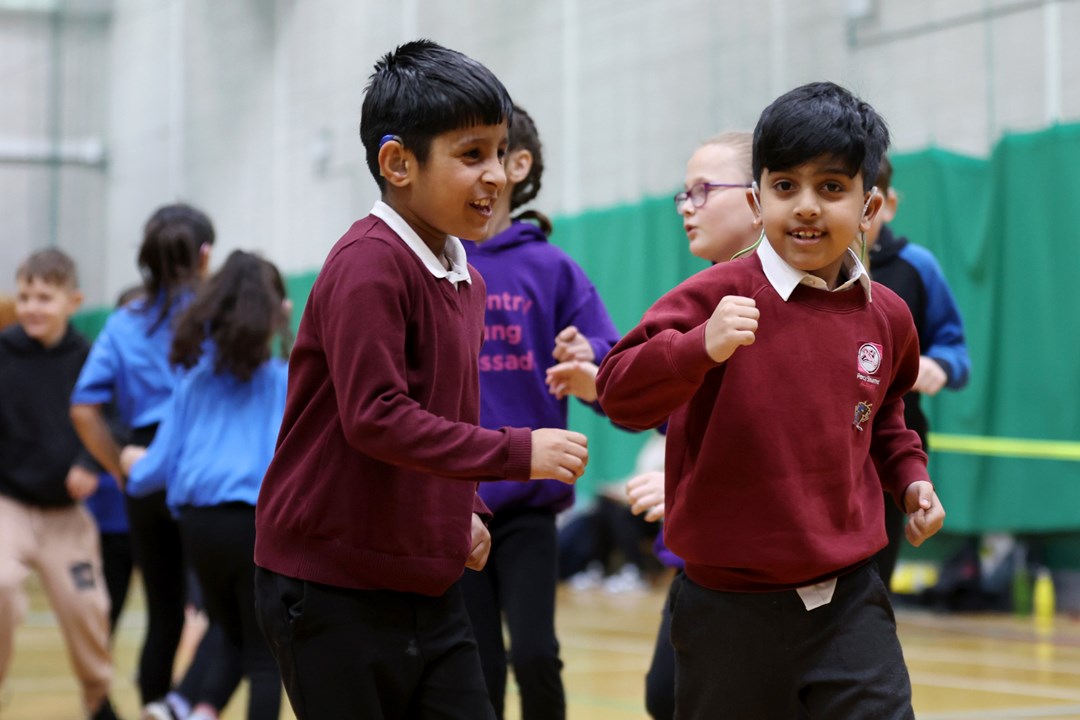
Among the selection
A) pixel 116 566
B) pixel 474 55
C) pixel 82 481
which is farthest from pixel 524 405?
pixel 474 55

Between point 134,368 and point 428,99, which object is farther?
point 134,368

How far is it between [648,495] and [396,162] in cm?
97

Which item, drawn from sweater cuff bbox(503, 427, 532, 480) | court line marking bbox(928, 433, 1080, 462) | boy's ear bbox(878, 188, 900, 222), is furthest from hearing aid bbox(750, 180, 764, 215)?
court line marking bbox(928, 433, 1080, 462)

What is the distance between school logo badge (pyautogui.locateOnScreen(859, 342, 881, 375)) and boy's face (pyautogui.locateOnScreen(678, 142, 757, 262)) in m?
0.75

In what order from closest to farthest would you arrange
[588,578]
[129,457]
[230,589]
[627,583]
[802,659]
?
[802,659]
[230,589]
[129,457]
[627,583]
[588,578]

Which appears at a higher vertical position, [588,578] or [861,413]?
[861,413]

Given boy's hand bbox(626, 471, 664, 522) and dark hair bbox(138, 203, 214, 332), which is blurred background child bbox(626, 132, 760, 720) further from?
dark hair bbox(138, 203, 214, 332)

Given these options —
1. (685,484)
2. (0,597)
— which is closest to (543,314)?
(685,484)

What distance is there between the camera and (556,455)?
94.0 inches

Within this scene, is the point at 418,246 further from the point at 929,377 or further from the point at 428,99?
the point at 929,377

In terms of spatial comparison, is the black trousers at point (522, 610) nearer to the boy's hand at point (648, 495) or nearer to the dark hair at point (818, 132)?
the boy's hand at point (648, 495)

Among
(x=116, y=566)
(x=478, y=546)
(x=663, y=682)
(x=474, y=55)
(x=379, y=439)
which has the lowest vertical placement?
(x=116, y=566)

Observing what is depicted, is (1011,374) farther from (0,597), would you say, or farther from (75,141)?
(75,141)

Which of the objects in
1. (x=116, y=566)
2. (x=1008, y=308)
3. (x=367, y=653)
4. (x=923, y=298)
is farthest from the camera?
(x=1008, y=308)
